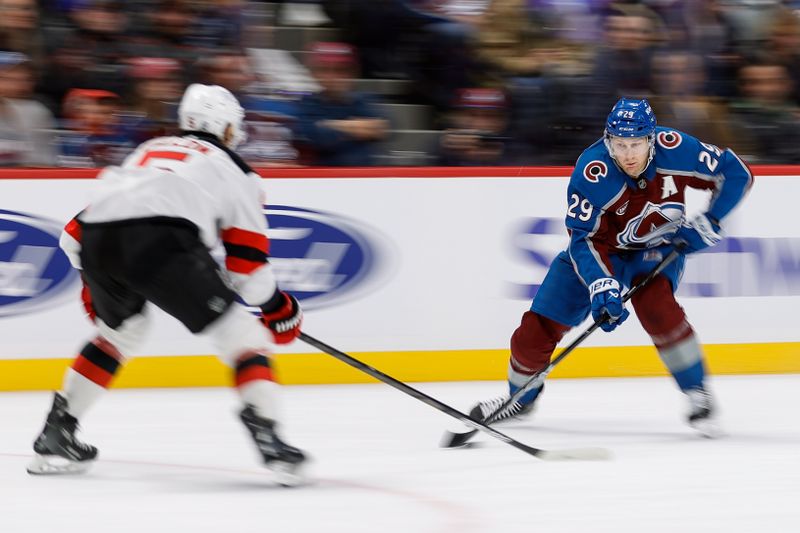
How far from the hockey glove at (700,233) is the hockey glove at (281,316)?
1.49 meters

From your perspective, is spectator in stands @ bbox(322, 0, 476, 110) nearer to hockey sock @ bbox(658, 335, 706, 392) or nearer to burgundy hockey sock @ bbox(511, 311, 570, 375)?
burgundy hockey sock @ bbox(511, 311, 570, 375)

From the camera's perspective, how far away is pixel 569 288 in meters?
4.38

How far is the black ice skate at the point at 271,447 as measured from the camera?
339 centimetres

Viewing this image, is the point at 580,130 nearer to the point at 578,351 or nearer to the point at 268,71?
the point at 578,351

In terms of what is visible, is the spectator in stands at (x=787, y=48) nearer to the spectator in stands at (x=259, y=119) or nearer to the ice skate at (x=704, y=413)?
the ice skate at (x=704, y=413)

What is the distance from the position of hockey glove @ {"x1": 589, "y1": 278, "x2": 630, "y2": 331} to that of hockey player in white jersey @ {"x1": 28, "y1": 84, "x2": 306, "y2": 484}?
1.10 metres

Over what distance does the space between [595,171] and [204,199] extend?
147 cm

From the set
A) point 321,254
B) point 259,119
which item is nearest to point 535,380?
point 321,254

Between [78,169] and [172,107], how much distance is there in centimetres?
48

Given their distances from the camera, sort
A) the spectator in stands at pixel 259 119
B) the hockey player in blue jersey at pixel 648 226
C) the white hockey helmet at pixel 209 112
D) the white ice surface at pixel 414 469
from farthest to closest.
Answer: the spectator in stands at pixel 259 119 → the hockey player in blue jersey at pixel 648 226 → the white hockey helmet at pixel 209 112 → the white ice surface at pixel 414 469

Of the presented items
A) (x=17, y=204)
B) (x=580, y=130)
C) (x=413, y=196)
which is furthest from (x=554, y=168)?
(x=17, y=204)

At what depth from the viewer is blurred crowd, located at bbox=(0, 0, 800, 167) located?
5352 mm

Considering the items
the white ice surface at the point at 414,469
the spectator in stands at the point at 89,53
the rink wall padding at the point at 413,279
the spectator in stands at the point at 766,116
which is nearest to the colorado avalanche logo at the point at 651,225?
the white ice surface at the point at 414,469

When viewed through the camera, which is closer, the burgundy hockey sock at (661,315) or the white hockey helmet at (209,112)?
the white hockey helmet at (209,112)
